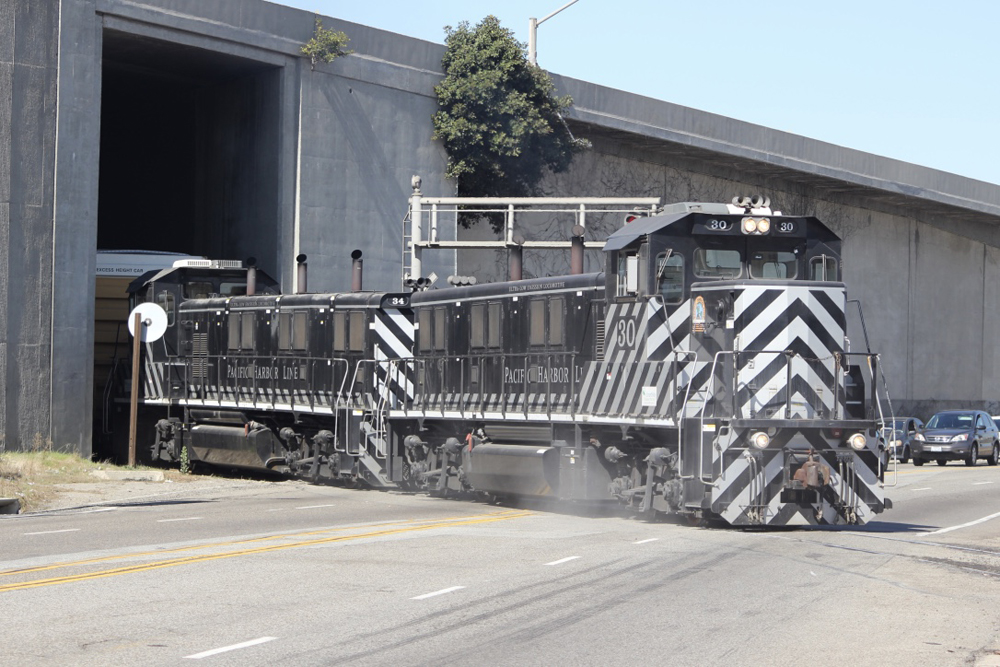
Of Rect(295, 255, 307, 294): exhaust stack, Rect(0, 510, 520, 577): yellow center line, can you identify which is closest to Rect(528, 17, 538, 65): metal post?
Rect(295, 255, 307, 294): exhaust stack

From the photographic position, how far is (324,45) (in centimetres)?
2986

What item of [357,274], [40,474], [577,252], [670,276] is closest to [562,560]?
[670,276]

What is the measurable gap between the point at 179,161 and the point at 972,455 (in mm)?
24039

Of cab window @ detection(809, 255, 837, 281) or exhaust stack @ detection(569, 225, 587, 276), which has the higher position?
exhaust stack @ detection(569, 225, 587, 276)

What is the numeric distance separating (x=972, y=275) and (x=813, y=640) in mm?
51447

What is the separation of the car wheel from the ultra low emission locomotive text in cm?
1948

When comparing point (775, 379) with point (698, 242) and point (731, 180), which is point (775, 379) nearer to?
point (698, 242)

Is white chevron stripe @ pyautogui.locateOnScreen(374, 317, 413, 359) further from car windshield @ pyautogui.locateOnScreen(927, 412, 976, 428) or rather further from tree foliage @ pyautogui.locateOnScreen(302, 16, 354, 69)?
car windshield @ pyautogui.locateOnScreen(927, 412, 976, 428)

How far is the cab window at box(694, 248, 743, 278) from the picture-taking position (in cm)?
1652

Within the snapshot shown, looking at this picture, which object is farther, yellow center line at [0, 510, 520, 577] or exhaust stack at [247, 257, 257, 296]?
exhaust stack at [247, 257, 257, 296]

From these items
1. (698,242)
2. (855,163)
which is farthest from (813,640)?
(855,163)

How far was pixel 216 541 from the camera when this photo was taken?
14.2 meters

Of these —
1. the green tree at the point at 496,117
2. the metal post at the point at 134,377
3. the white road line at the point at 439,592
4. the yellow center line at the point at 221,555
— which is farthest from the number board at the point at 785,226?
the green tree at the point at 496,117

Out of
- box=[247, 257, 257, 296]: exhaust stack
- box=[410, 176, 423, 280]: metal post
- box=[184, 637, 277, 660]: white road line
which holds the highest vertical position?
box=[410, 176, 423, 280]: metal post
